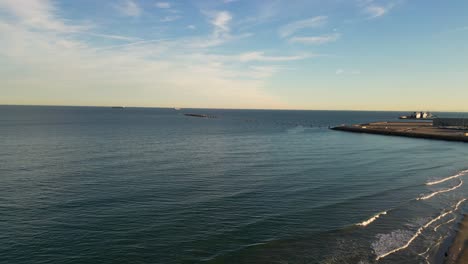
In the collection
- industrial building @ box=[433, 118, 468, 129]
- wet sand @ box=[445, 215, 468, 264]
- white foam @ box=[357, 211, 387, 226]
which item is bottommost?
wet sand @ box=[445, 215, 468, 264]

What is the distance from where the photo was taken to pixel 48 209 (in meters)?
27.7

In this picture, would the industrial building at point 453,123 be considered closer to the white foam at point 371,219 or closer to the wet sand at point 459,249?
the white foam at point 371,219

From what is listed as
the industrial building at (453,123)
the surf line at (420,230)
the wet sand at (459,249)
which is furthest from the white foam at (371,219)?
the industrial building at (453,123)

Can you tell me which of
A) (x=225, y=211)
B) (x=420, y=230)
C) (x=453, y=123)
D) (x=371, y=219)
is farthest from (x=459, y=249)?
(x=453, y=123)

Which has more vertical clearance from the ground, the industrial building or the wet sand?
the industrial building

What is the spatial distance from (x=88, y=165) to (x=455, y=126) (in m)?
126

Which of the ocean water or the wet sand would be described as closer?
the wet sand

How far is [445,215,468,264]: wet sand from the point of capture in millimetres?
20094

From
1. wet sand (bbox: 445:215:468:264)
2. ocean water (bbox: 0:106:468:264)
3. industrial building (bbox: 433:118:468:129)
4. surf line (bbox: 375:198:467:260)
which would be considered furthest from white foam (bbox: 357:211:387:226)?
industrial building (bbox: 433:118:468:129)

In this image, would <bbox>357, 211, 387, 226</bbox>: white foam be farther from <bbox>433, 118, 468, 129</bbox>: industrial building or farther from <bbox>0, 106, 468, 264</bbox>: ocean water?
<bbox>433, 118, 468, 129</bbox>: industrial building

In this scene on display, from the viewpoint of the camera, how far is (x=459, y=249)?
21562mm

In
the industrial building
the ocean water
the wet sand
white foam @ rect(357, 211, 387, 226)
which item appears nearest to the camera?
the wet sand

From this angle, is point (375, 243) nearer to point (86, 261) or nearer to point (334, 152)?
point (86, 261)

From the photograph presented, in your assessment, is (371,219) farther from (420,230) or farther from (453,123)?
(453,123)
